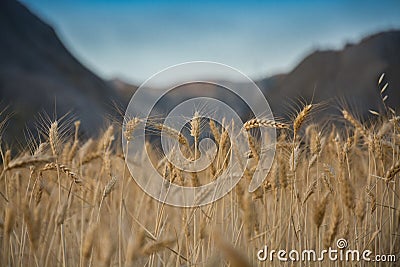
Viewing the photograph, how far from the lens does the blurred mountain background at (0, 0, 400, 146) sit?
50.2ft

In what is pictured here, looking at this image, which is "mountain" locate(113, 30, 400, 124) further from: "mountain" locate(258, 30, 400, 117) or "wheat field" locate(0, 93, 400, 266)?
"wheat field" locate(0, 93, 400, 266)

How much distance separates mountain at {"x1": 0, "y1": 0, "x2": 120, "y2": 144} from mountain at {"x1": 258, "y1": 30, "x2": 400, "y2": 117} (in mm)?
8540

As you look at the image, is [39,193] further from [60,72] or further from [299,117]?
[60,72]

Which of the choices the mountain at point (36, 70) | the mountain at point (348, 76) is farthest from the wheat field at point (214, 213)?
the mountain at point (36, 70)

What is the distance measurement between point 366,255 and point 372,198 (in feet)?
1.22

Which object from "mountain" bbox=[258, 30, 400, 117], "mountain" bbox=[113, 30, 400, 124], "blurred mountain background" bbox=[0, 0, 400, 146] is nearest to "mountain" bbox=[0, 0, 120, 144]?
"blurred mountain background" bbox=[0, 0, 400, 146]

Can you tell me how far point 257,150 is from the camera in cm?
212

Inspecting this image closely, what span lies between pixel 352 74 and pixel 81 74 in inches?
713

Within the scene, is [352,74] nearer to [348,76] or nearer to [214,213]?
[348,76]

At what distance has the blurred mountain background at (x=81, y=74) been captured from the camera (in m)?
15.3

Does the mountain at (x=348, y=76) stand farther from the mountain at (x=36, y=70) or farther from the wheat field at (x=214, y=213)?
the wheat field at (x=214, y=213)

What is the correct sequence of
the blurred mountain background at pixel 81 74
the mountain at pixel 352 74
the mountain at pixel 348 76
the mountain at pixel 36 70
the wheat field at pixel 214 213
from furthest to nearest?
the mountain at pixel 36 70 < the blurred mountain background at pixel 81 74 < the mountain at pixel 352 74 < the mountain at pixel 348 76 < the wheat field at pixel 214 213

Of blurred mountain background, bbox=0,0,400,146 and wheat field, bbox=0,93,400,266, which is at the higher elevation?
blurred mountain background, bbox=0,0,400,146

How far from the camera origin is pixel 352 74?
1930 cm
